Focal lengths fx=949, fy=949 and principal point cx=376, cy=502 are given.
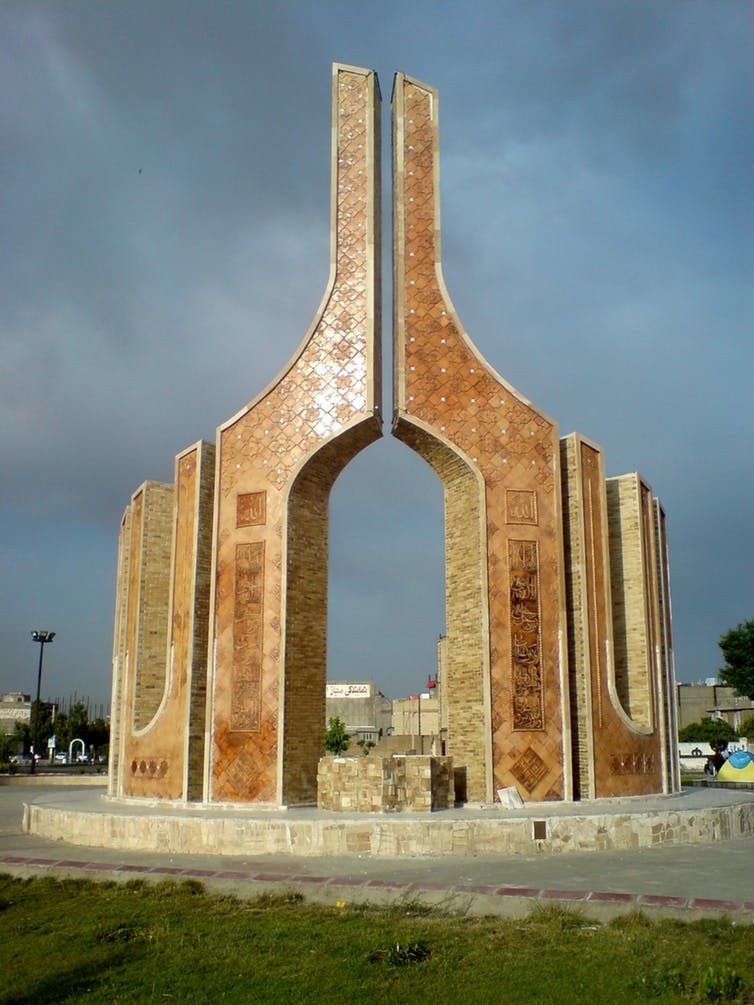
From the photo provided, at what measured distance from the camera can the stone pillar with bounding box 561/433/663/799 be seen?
13562mm

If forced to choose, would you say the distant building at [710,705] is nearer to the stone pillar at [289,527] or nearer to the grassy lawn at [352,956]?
the stone pillar at [289,527]

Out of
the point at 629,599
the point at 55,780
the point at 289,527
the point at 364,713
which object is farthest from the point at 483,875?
the point at 364,713

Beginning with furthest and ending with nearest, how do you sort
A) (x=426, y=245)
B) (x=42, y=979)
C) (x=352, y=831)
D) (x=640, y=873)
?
(x=426, y=245)
(x=352, y=831)
(x=640, y=873)
(x=42, y=979)

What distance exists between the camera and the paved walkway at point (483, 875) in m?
7.41

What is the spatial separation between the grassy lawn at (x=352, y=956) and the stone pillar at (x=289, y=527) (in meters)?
5.45

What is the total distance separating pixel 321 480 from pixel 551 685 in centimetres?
457

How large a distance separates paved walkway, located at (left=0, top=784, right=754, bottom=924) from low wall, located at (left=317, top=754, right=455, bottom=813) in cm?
168

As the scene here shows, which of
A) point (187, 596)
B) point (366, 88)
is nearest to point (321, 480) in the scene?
point (187, 596)

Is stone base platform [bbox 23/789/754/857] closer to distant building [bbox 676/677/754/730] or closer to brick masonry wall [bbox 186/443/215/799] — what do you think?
brick masonry wall [bbox 186/443/215/799]

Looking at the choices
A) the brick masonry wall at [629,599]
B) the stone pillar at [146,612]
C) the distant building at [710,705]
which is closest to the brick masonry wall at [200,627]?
the stone pillar at [146,612]

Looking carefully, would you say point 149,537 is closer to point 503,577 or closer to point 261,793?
point 261,793

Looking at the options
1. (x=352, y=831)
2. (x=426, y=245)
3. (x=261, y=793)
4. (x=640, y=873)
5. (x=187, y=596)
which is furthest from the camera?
(x=426, y=245)

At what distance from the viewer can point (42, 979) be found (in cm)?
566

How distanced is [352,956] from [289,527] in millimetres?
8220
